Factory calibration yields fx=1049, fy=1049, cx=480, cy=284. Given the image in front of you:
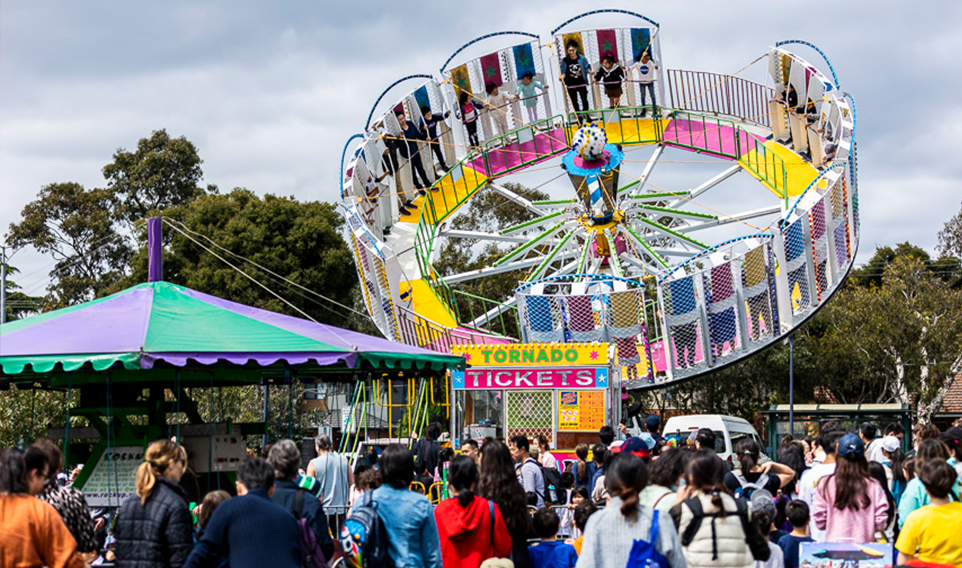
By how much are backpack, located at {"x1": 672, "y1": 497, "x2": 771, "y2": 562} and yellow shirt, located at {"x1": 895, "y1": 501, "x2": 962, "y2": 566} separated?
888mm

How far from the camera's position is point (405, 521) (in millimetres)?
6395

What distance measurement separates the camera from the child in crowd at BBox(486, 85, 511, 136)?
30509 mm

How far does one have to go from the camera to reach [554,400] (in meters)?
18.1

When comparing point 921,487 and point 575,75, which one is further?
point 575,75

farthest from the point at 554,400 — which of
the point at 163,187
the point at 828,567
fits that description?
the point at 163,187

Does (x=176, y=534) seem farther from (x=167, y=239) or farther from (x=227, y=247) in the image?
(x=167, y=239)

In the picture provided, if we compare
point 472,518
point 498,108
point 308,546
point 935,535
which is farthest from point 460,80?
point 935,535

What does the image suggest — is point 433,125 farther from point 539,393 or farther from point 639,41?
point 539,393

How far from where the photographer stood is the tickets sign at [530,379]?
1800 cm

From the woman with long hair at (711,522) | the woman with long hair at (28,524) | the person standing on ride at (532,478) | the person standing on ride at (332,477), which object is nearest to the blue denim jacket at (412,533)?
the woman with long hair at (711,522)

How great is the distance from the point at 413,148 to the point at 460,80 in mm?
2358

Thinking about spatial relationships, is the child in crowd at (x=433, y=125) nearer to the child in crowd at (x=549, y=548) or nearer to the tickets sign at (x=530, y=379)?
the tickets sign at (x=530, y=379)

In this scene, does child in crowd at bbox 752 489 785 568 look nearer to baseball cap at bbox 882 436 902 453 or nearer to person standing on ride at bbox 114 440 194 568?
person standing on ride at bbox 114 440 194 568

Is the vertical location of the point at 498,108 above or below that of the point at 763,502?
above
